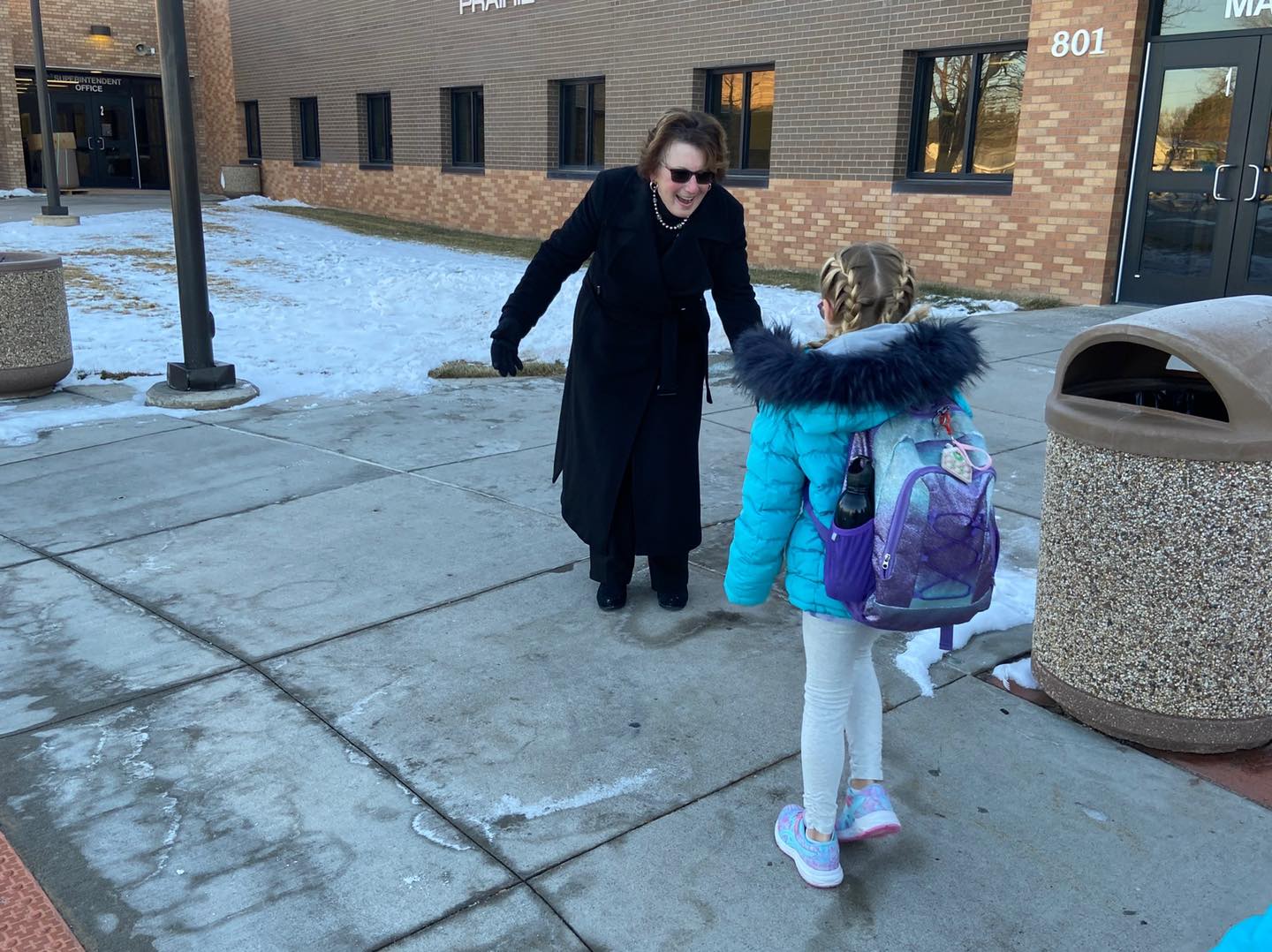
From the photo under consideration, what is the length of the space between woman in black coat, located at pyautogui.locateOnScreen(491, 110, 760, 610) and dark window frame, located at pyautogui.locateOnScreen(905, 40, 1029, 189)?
9263 mm

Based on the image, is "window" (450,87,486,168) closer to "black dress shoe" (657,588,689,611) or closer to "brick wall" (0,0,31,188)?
"brick wall" (0,0,31,188)

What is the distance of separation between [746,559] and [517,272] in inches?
464

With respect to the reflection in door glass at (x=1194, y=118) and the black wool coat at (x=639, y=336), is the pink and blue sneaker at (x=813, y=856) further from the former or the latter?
the reflection in door glass at (x=1194, y=118)

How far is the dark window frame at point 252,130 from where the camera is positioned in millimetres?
26875

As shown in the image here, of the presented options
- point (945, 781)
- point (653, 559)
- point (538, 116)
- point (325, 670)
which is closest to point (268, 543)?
point (325, 670)

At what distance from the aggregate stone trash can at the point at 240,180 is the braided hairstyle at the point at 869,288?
26.5 metres

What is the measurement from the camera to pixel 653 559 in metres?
4.34

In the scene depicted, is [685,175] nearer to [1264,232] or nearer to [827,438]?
[827,438]

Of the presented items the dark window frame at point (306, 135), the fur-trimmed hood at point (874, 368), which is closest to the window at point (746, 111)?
the dark window frame at point (306, 135)

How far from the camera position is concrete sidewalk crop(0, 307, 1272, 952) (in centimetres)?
260

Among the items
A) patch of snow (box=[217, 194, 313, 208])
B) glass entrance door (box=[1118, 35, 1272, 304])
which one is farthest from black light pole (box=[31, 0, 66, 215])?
glass entrance door (box=[1118, 35, 1272, 304])

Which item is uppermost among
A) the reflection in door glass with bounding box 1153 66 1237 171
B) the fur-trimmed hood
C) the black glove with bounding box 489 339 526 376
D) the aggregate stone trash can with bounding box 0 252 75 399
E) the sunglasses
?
the reflection in door glass with bounding box 1153 66 1237 171

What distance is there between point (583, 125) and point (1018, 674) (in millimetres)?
16077

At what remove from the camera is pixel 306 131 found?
83.0 feet
